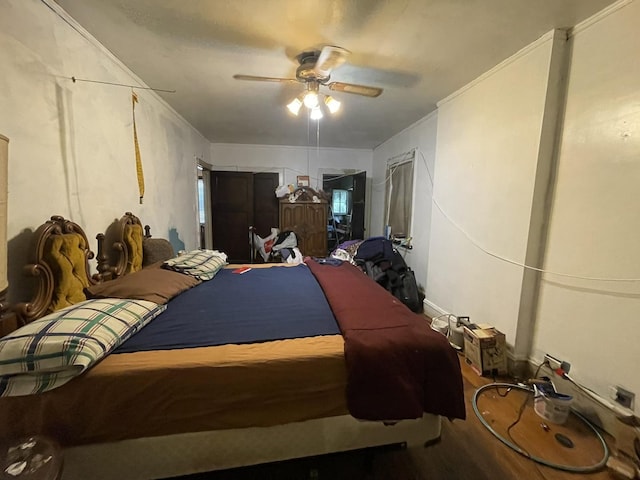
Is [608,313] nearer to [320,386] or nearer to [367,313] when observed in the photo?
[367,313]

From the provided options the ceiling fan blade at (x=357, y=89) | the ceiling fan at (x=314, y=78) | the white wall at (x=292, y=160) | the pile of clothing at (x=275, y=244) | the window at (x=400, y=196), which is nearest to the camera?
the ceiling fan at (x=314, y=78)

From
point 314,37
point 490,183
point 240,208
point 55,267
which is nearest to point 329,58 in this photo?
point 314,37

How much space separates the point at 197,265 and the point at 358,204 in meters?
3.67

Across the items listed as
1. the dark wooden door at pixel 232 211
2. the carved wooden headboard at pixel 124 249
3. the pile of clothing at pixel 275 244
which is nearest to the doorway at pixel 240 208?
the dark wooden door at pixel 232 211

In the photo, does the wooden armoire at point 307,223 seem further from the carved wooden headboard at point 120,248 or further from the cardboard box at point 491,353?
the cardboard box at point 491,353

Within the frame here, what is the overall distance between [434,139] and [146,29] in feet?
9.68

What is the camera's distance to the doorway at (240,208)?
5000 mm

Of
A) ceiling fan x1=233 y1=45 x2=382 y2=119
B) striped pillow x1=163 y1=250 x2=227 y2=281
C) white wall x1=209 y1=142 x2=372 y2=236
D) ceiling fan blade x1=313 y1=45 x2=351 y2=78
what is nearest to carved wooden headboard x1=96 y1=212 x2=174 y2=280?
striped pillow x1=163 y1=250 x2=227 y2=281

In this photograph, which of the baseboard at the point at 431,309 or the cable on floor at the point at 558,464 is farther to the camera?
the baseboard at the point at 431,309

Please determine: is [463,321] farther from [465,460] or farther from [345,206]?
[345,206]

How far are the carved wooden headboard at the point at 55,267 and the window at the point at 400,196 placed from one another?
3.60 metres

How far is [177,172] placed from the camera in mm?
3500

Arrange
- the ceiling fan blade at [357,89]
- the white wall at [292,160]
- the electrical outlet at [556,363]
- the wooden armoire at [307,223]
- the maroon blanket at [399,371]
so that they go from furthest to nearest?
the white wall at [292,160] → the wooden armoire at [307,223] → the ceiling fan blade at [357,89] → the electrical outlet at [556,363] → the maroon blanket at [399,371]

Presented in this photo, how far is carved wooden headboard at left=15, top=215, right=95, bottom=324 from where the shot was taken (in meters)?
1.38
